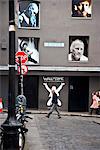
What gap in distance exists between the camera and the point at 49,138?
669 inches

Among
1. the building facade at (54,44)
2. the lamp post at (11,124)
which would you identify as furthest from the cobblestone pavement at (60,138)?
the building facade at (54,44)

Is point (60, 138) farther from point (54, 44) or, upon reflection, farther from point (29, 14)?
point (29, 14)

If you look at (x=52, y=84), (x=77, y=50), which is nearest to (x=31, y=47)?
(x=52, y=84)

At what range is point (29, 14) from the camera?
33188mm

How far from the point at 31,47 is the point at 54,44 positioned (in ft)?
5.30

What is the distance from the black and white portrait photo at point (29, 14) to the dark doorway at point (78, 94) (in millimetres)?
Result: 4715

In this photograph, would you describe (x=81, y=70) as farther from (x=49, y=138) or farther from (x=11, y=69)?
(x=11, y=69)

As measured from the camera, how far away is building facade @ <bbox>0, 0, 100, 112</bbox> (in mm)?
32844

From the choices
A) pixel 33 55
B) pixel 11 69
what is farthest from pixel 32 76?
pixel 11 69

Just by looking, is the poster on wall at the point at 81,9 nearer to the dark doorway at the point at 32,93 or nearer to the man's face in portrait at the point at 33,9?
the man's face in portrait at the point at 33,9

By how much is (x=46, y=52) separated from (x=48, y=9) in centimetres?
298

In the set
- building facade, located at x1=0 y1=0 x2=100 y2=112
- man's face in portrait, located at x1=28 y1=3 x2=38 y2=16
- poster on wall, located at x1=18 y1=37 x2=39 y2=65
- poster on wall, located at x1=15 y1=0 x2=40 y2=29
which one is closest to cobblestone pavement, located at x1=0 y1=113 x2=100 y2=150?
building facade, located at x1=0 y1=0 x2=100 y2=112

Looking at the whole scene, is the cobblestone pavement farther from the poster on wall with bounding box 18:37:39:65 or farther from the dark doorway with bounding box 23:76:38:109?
the poster on wall with bounding box 18:37:39:65

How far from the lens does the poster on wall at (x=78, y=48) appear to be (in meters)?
33.2
